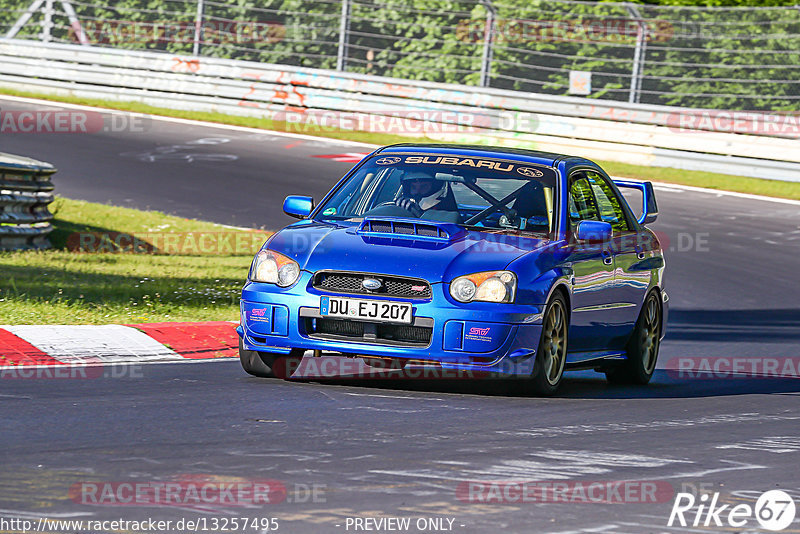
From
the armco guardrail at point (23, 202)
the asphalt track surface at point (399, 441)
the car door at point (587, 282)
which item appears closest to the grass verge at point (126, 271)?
the armco guardrail at point (23, 202)

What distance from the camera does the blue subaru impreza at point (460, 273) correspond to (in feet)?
27.1

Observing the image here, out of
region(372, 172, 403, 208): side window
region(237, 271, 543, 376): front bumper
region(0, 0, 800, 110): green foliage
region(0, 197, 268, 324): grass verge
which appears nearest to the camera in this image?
region(237, 271, 543, 376): front bumper

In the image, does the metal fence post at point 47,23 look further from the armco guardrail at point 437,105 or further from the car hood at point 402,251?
the car hood at point 402,251

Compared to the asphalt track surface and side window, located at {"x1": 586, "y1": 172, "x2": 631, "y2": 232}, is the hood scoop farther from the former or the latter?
side window, located at {"x1": 586, "y1": 172, "x2": 631, "y2": 232}

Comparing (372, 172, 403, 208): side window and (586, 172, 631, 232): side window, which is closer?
(372, 172, 403, 208): side window

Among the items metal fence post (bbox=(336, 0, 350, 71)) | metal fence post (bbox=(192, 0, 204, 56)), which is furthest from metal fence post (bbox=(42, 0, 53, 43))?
metal fence post (bbox=(336, 0, 350, 71))

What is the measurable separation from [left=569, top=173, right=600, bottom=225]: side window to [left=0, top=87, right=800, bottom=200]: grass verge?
42.5ft

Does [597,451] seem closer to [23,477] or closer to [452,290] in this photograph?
[452,290]

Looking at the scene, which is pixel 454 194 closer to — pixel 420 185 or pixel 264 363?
pixel 420 185

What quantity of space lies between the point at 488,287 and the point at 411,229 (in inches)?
29.9

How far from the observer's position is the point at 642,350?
33.5 ft

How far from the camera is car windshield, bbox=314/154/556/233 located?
30.2 ft

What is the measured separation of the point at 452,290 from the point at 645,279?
8.03 feet

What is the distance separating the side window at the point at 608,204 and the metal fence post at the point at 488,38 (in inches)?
616
